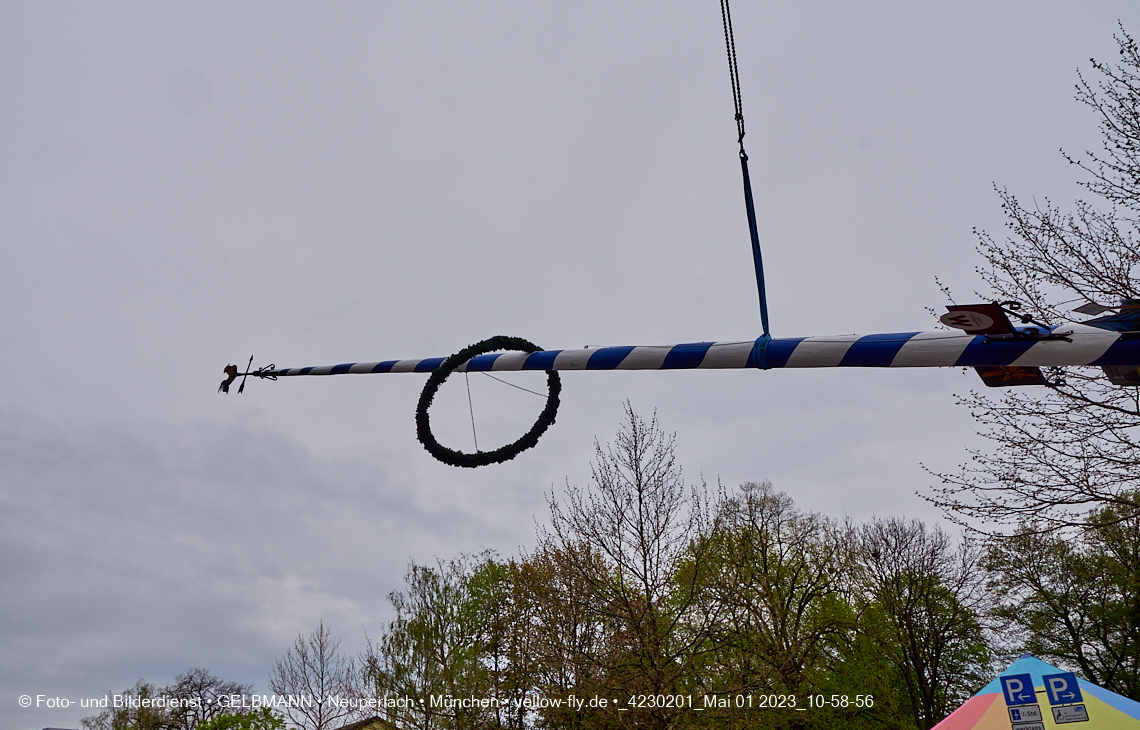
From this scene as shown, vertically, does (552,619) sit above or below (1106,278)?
below

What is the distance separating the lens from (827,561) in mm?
23469

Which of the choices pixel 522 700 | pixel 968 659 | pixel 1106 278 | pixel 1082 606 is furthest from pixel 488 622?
pixel 1106 278

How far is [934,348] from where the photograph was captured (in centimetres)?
329

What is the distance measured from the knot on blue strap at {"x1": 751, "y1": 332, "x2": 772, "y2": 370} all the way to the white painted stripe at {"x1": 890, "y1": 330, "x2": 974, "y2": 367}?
1.91 ft

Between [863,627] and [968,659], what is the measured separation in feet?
29.9

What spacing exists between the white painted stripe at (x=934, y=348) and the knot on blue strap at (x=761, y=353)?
0.58 meters

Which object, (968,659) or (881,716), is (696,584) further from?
(968,659)

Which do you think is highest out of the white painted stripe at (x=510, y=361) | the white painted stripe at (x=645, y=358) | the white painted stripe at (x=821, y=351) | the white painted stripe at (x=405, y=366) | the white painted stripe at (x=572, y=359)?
the white painted stripe at (x=405, y=366)

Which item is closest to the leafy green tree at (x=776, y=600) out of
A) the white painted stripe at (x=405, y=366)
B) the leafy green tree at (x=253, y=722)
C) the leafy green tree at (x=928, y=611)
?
the leafy green tree at (x=928, y=611)

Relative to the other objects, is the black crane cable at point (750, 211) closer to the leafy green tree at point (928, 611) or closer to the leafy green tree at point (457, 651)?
the leafy green tree at point (457, 651)

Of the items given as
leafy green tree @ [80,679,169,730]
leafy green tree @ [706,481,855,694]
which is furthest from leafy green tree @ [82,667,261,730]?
leafy green tree @ [706,481,855,694]

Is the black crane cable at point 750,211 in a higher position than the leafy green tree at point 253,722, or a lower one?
higher

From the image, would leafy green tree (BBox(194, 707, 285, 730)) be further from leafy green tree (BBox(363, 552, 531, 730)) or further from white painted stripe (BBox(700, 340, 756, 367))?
white painted stripe (BBox(700, 340, 756, 367))

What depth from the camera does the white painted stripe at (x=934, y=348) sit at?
3.25m
